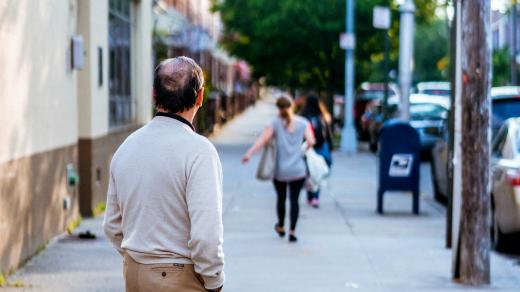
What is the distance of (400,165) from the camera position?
1503cm

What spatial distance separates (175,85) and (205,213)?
1.72 feet

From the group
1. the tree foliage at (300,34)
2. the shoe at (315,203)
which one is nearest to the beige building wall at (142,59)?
the shoe at (315,203)

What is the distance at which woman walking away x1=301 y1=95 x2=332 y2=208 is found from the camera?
579 inches

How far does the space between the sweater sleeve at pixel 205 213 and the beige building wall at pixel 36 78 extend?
4.93 metres

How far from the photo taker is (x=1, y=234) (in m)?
8.75

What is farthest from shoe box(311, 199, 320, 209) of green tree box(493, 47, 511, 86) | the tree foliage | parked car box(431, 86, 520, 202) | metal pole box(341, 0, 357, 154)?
green tree box(493, 47, 511, 86)

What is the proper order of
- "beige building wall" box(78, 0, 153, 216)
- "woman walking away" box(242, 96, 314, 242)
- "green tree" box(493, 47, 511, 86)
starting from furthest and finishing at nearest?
"green tree" box(493, 47, 511, 86)
"beige building wall" box(78, 0, 153, 216)
"woman walking away" box(242, 96, 314, 242)

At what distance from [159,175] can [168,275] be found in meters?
0.38

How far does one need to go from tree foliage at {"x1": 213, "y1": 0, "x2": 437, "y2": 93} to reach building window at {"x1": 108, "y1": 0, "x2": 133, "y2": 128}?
1571 cm

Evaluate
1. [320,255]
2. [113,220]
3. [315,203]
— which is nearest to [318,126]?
[315,203]

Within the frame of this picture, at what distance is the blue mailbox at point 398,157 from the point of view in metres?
14.9

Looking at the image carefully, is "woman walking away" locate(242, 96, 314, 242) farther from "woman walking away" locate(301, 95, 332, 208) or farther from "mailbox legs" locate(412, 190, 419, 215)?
"mailbox legs" locate(412, 190, 419, 215)

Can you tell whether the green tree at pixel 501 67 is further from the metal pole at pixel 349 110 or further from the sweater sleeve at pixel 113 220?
the sweater sleeve at pixel 113 220

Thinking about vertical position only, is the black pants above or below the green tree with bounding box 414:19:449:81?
below
